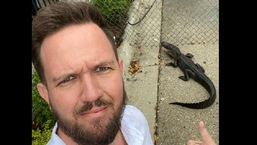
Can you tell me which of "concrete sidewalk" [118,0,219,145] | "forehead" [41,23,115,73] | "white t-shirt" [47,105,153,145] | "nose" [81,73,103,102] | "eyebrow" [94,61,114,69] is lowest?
"concrete sidewalk" [118,0,219,145]

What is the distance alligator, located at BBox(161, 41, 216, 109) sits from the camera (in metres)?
4.73

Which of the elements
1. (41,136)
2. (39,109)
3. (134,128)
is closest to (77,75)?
(134,128)

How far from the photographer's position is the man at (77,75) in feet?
5.69

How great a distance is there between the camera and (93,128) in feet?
5.74

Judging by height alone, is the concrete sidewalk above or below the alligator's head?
below

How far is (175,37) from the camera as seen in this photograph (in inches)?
259

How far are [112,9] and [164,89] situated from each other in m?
1.89

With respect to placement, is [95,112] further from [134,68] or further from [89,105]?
[134,68]

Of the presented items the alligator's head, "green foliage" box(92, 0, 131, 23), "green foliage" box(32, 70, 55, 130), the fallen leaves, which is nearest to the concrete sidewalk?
the fallen leaves

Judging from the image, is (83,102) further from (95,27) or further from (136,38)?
(136,38)

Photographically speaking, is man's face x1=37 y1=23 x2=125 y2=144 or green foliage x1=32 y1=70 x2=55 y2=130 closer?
man's face x1=37 y1=23 x2=125 y2=144

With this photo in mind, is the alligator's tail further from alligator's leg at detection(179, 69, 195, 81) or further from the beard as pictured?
the beard

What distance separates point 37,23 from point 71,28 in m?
0.21

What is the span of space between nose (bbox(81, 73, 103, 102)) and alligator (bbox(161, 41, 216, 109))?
3154mm
